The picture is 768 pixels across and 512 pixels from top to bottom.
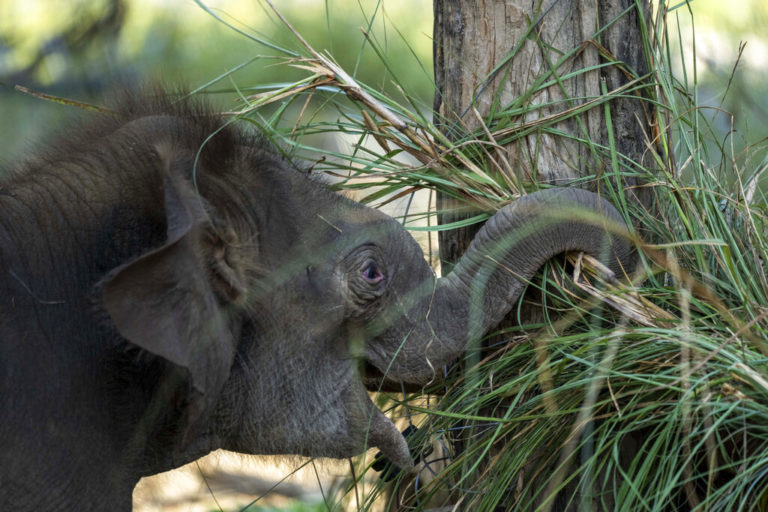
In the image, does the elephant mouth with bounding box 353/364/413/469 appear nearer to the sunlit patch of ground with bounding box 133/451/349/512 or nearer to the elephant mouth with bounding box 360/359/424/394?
the elephant mouth with bounding box 360/359/424/394

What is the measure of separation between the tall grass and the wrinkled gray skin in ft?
0.42

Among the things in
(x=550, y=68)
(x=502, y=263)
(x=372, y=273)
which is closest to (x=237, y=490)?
(x=372, y=273)

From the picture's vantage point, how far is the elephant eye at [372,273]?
7.59 ft

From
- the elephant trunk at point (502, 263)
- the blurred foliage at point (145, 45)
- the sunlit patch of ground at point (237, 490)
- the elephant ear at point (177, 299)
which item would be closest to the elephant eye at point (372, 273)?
the elephant trunk at point (502, 263)

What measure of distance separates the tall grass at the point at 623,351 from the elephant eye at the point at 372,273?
0.91ft

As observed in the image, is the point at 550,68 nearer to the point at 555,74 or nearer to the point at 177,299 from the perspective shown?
the point at 555,74

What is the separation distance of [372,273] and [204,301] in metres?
0.55

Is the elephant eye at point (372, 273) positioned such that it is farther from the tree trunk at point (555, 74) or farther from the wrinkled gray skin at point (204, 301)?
the tree trunk at point (555, 74)

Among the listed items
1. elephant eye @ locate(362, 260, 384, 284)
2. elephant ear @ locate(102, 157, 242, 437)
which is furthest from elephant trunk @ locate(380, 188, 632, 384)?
elephant ear @ locate(102, 157, 242, 437)

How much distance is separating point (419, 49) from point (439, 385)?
4337 mm

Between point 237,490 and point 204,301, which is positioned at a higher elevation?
point 204,301

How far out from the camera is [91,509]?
2084mm

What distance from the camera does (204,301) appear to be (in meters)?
1.95

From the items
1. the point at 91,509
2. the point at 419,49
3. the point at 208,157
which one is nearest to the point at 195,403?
the point at 91,509
